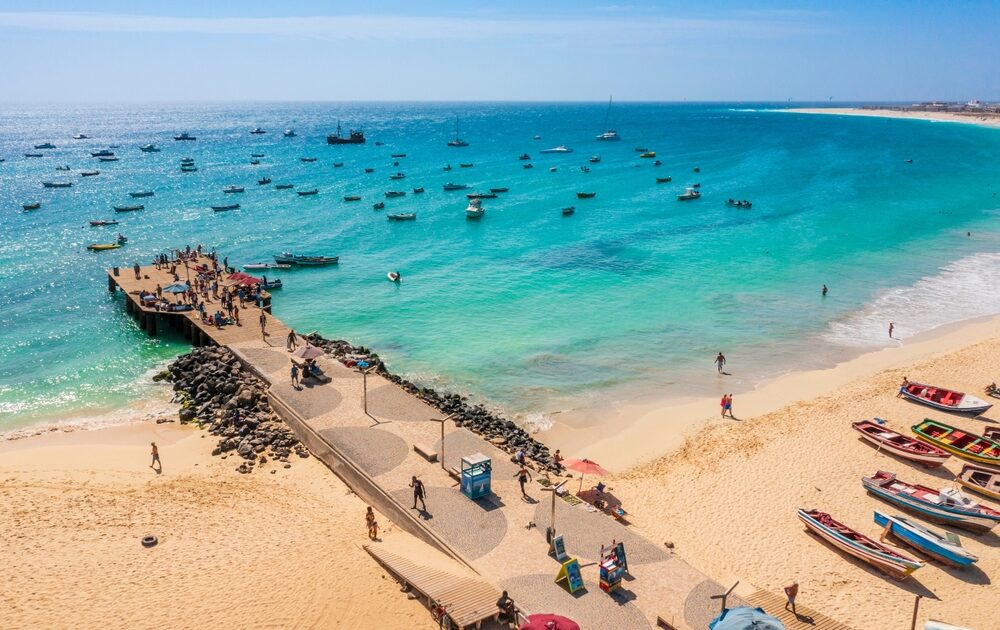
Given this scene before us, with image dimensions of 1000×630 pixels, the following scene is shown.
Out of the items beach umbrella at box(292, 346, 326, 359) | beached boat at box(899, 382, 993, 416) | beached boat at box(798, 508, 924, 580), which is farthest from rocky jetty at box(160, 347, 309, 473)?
beached boat at box(899, 382, 993, 416)

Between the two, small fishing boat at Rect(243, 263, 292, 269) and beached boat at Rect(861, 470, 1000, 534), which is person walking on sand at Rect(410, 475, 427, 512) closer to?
beached boat at Rect(861, 470, 1000, 534)

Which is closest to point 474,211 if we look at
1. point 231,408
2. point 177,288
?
point 177,288

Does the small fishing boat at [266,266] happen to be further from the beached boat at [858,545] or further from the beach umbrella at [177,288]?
the beached boat at [858,545]

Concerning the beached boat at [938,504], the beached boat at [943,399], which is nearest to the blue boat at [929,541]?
the beached boat at [938,504]

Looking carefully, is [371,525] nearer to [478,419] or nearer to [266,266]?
[478,419]

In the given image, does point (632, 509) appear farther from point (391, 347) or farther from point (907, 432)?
point (391, 347)
